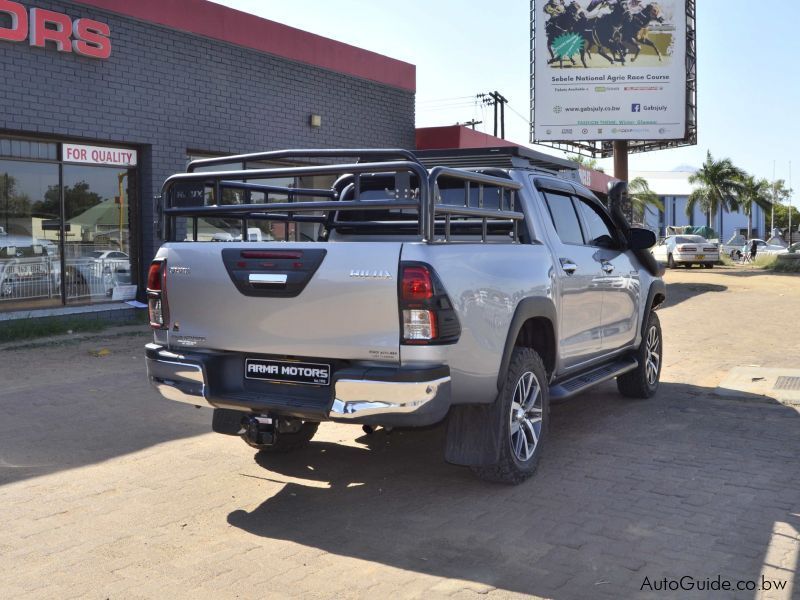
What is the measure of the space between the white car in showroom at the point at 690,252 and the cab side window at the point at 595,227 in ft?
95.7

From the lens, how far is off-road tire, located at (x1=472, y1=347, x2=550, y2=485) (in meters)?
5.02

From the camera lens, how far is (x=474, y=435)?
4.96m

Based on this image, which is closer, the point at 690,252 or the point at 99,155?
the point at 99,155

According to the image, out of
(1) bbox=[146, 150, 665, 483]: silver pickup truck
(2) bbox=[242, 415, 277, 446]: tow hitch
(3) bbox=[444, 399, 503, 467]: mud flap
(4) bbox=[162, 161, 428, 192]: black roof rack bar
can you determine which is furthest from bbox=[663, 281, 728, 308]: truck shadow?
(2) bbox=[242, 415, 277, 446]: tow hitch

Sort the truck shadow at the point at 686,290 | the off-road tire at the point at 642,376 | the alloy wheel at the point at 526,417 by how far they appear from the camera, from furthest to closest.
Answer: the truck shadow at the point at 686,290, the off-road tire at the point at 642,376, the alloy wheel at the point at 526,417

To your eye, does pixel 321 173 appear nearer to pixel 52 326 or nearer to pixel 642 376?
pixel 642 376

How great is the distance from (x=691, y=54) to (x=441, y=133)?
1706 cm

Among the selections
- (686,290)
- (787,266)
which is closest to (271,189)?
(686,290)

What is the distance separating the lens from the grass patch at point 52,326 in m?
11.2

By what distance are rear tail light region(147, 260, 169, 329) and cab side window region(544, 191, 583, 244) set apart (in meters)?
2.78

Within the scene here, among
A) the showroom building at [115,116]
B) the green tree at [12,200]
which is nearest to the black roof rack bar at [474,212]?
the showroom building at [115,116]

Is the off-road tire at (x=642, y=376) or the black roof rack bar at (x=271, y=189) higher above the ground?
the black roof rack bar at (x=271, y=189)

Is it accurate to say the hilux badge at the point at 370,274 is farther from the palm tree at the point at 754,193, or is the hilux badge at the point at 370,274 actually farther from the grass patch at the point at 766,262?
the palm tree at the point at 754,193

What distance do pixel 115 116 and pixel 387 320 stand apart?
31.2 feet
